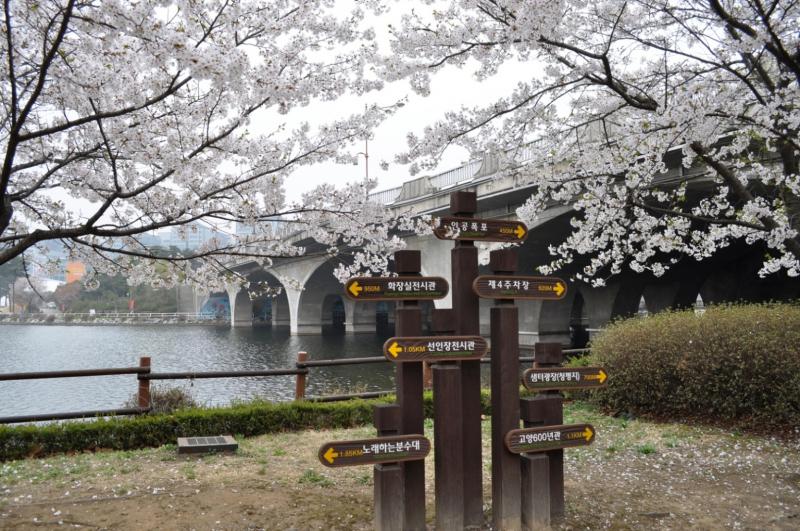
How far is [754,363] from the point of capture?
27.3 ft

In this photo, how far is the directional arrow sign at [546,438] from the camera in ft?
16.7

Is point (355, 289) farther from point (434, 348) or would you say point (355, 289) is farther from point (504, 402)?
point (504, 402)

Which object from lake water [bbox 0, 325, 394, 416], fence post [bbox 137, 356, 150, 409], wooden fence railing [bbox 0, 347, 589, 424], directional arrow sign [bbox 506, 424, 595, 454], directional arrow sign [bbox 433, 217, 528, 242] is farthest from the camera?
lake water [bbox 0, 325, 394, 416]

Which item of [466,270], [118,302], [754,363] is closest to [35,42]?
[466,270]

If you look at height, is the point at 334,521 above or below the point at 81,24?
below

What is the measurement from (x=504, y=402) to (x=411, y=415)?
0.84 meters

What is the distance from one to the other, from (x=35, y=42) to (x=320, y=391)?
47.5 feet

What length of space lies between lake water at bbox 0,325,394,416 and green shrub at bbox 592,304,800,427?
5307mm

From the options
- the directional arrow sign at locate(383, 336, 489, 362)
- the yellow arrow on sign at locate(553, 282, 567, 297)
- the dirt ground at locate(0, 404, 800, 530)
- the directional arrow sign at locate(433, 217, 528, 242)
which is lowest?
the dirt ground at locate(0, 404, 800, 530)

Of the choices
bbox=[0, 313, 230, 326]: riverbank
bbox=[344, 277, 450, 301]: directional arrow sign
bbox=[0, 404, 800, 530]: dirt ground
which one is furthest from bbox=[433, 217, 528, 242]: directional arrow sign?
bbox=[0, 313, 230, 326]: riverbank

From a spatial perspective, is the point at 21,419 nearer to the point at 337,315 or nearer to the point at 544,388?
the point at 544,388

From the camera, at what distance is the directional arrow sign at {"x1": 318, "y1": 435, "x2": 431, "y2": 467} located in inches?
178

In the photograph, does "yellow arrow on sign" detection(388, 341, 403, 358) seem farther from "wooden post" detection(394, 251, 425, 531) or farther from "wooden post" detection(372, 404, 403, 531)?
"wooden post" detection(372, 404, 403, 531)

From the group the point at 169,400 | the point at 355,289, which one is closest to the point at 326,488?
the point at 355,289
